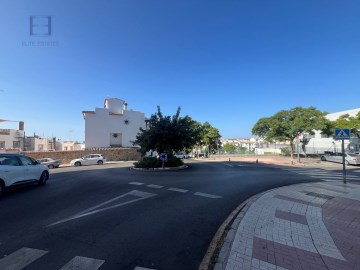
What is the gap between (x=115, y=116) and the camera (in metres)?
43.2

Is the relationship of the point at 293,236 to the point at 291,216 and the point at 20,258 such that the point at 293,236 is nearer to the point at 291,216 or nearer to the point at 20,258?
the point at 291,216

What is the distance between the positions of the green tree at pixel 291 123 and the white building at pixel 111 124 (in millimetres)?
24883

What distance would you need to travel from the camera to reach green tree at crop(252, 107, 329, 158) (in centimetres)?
3156

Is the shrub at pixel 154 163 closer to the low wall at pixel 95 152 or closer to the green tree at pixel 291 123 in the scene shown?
the low wall at pixel 95 152

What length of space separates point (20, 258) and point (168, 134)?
16768mm

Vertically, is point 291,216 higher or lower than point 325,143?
lower

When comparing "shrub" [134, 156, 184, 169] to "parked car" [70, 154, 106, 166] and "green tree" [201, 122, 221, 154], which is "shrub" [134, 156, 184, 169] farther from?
"green tree" [201, 122, 221, 154]

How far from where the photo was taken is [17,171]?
9.13 meters

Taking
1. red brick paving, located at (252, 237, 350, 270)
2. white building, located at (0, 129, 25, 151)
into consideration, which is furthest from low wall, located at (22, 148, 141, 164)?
red brick paving, located at (252, 237, 350, 270)

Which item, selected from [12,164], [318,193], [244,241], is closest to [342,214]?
[318,193]

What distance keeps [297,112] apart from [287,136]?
13.5ft

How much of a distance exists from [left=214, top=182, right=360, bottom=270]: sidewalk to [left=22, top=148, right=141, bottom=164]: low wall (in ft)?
89.0

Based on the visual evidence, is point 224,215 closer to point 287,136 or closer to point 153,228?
point 153,228

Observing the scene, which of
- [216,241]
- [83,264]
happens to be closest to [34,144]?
[83,264]
